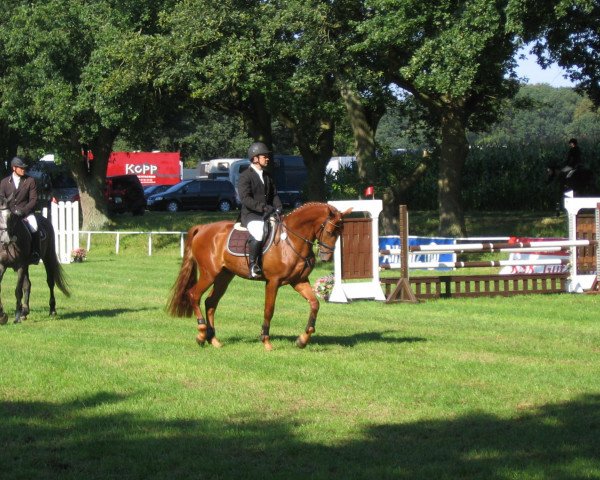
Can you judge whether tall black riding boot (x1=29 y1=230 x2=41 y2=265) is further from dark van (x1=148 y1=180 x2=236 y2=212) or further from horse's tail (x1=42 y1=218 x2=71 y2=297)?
dark van (x1=148 y1=180 x2=236 y2=212)

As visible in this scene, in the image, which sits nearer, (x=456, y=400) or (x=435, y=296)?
(x=456, y=400)

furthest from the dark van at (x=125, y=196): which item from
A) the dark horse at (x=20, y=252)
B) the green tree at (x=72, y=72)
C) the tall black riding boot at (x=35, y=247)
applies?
the tall black riding boot at (x=35, y=247)

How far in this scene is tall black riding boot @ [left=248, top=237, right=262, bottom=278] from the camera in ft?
42.0

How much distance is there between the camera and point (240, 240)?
13.1 meters

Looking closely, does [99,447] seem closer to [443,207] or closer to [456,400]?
[456,400]

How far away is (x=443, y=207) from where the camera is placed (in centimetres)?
3183

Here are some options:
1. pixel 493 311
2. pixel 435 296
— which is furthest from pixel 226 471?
pixel 435 296

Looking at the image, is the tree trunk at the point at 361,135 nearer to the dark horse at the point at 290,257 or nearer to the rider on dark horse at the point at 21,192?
the rider on dark horse at the point at 21,192

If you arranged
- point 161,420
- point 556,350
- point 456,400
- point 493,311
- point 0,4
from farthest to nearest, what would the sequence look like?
point 0,4
point 493,311
point 556,350
point 456,400
point 161,420

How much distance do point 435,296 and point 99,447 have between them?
497 inches

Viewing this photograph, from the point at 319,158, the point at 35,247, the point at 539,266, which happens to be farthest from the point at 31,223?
the point at 319,158

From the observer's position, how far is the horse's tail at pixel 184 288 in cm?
1385

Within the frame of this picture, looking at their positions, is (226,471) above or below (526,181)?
below

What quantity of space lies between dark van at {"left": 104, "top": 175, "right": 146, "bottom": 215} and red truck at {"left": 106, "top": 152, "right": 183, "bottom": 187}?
18.1m
